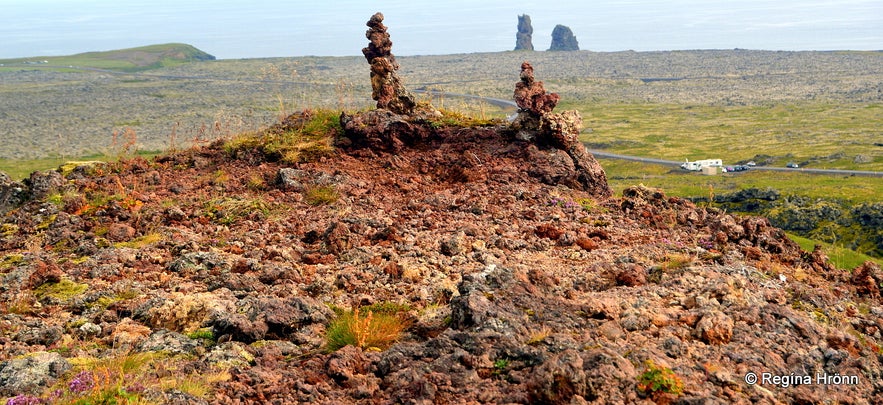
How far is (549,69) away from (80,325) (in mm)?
164627

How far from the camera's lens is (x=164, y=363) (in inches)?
251

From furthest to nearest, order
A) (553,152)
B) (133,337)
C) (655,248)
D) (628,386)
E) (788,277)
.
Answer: (553,152), (655,248), (788,277), (133,337), (628,386)

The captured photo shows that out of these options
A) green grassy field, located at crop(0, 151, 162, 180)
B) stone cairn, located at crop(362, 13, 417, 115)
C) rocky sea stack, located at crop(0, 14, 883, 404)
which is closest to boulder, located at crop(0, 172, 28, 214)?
rocky sea stack, located at crop(0, 14, 883, 404)

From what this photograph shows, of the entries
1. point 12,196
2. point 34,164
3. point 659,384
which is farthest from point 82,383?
point 34,164

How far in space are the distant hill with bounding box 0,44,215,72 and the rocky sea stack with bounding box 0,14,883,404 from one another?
166873 mm

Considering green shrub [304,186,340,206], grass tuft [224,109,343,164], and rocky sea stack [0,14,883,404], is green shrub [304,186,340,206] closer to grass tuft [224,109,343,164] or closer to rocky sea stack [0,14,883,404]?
rocky sea stack [0,14,883,404]

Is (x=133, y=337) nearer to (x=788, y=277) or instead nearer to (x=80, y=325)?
(x=80, y=325)

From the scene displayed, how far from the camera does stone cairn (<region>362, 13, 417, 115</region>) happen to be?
15398 mm

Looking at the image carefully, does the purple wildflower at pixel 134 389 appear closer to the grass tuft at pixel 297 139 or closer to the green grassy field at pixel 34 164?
the grass tuft at pixel 297 139

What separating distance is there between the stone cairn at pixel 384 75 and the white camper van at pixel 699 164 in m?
64.1

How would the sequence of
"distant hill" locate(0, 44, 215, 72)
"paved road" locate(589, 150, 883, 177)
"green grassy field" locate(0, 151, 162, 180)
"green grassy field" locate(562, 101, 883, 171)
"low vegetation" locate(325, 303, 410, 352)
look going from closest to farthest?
"low vegetation" locate(325, 303, 410, 352)
"green grassy field" locate(0, 151, 162, 180)
"paved road" locate(589, 150, 883, 177)
"green grassy field" locate(562, 101, 883, 171)
"distant hill" locate(0, 44, 215, 72)

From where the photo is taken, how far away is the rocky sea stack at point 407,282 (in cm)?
583

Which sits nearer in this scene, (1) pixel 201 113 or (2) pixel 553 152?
(2) pixel 553 152

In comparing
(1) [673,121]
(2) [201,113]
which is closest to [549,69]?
(1) [673,121]
